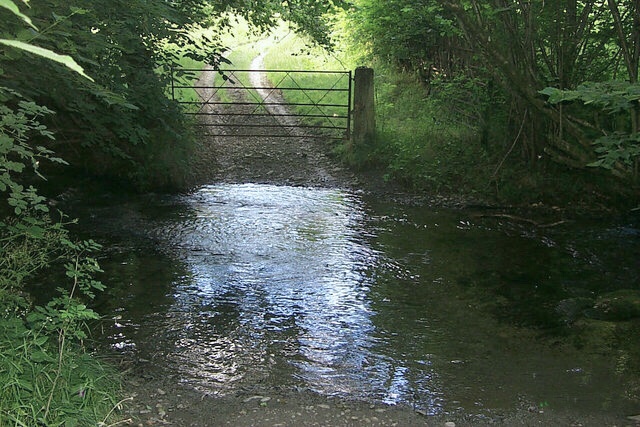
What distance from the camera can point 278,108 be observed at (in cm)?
1678

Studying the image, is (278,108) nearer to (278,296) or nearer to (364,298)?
(278,296)

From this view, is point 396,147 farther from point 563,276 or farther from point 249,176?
point 563,276

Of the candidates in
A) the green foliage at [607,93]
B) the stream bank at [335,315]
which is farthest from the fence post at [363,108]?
the green foliage at [607,93]

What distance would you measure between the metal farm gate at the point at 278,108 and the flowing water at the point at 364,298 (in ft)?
11.0

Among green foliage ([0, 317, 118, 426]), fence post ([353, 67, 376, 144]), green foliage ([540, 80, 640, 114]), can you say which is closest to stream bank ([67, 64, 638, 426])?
green foliage ([0, 317, 118, 426])

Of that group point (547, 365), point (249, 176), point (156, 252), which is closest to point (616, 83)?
point (547, 365)

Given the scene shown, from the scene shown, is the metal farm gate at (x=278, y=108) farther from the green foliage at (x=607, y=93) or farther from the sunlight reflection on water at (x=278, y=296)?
the green foliage at (x=607, y=93)

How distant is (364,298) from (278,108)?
35.4 ft

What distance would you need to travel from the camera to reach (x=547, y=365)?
17.5ft

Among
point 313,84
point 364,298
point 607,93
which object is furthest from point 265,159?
point 607,93

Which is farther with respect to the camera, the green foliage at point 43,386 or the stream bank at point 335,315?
the stream bank at point 335,315

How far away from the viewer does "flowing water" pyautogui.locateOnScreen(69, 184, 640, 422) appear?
16.4ft

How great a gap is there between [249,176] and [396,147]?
3.12 meters

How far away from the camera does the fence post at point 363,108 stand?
12633 mm
